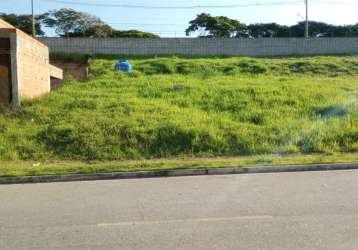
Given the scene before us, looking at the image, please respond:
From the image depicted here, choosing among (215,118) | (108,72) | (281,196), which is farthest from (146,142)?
(108,72)

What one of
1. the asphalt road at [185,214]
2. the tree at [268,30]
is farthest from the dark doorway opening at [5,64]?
the tree at [268,30]

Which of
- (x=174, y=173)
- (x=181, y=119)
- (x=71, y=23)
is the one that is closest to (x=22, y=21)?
(x=71, y=23)

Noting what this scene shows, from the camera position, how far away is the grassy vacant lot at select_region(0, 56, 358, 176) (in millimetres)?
13383

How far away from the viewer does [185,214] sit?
6594 mm

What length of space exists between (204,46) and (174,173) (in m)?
23.5

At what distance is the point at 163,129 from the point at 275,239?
9.18 m

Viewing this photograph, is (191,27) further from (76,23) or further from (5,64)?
(5,64)

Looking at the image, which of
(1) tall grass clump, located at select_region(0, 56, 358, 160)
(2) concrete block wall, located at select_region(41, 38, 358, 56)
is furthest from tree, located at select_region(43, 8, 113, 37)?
(1) tall grass clump, located at select_region(0, 56, 358, 160)

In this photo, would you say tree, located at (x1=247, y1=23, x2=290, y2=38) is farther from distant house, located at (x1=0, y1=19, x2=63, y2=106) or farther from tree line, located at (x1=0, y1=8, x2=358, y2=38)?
distant house, located at (x1=0, y1=19, x2=63, y2=106)

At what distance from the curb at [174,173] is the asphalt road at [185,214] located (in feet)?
2.05

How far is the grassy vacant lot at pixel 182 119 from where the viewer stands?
13.4 metres

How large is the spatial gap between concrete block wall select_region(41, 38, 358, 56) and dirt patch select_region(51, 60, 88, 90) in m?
2.73

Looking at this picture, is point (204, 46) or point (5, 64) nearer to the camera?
point (5, 64)

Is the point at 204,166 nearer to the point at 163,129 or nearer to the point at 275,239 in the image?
the point at 163,129
